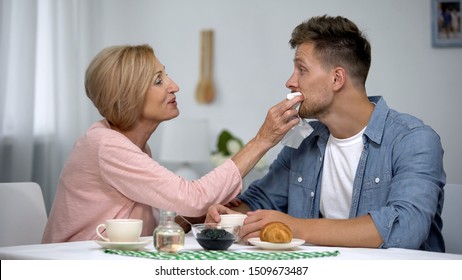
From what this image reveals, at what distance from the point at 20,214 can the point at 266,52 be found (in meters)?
2.48

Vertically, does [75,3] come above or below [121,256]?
above

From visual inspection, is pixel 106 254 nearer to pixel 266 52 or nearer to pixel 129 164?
pixel 129 164

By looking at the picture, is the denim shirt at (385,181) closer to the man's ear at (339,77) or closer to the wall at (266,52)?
the man's ear at (339,77)

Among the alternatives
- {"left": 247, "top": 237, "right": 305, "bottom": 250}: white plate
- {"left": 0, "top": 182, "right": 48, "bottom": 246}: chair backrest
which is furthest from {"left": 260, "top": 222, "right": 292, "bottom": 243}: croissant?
{"left": 0, "top": 182, "right": 48, "bottom": 246}: chair backrest

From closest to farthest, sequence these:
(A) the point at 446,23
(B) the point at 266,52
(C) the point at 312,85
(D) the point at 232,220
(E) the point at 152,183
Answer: (D) the point at 232,220, (E) the point at 152,183, (C) the point at 312,85, (A) the point at 446,23, (B) the point at 266,52

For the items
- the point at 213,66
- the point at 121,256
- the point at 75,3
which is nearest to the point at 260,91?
the point at 213,66

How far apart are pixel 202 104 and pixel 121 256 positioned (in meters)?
3.07

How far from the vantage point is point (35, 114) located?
405 cm

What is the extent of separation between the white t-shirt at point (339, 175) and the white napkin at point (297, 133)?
0.30 ft

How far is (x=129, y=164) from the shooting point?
1.89m

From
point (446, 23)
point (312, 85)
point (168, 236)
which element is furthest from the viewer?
point (446, 23)

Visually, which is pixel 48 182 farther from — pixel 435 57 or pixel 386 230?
pixel 386 230

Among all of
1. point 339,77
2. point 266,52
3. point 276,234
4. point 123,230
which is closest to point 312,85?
point 339,77

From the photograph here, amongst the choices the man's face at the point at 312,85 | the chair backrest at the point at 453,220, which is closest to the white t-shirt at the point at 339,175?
the man's face at the point at 312,85
